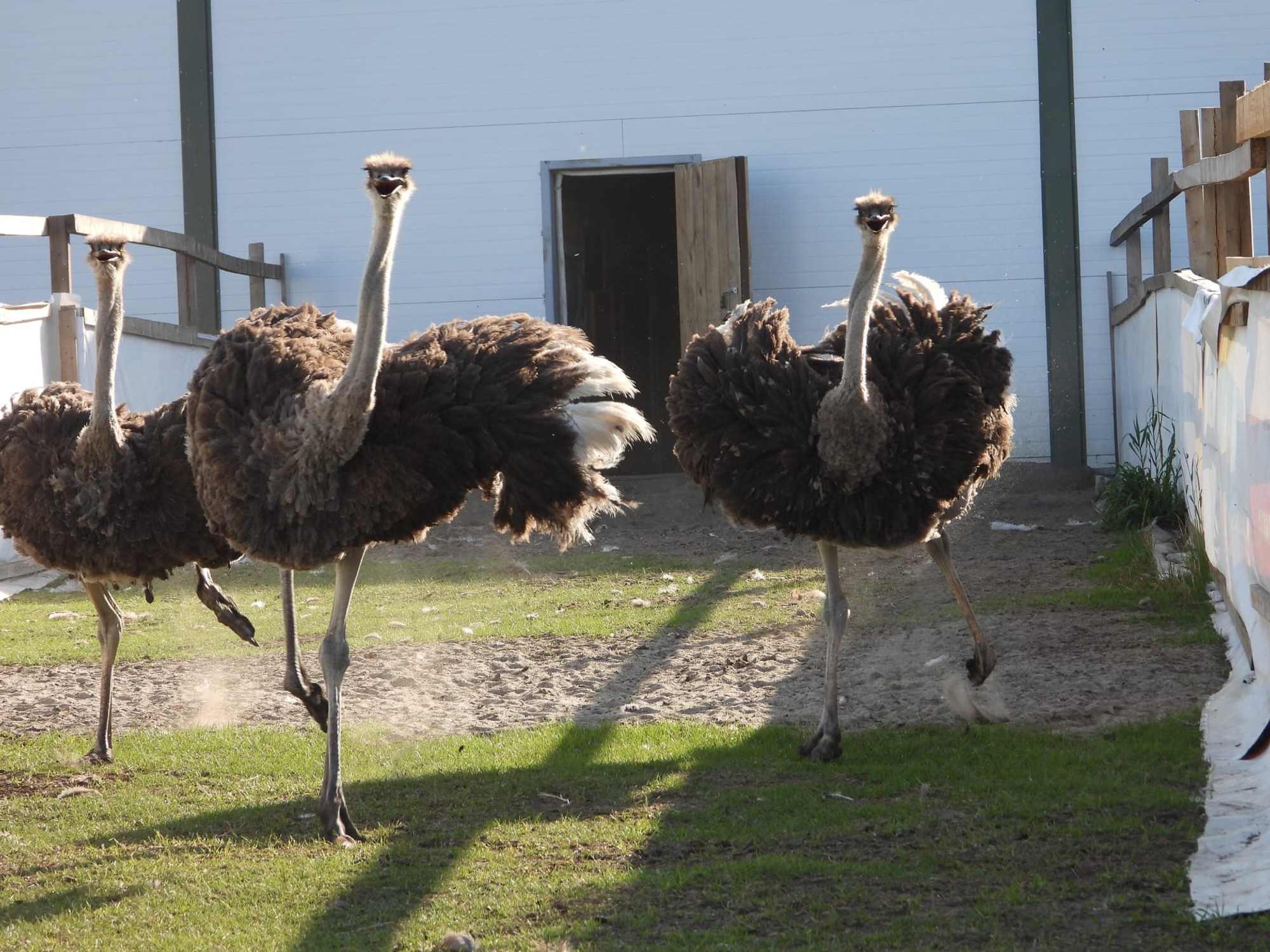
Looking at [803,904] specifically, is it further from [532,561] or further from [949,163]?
[949,163]

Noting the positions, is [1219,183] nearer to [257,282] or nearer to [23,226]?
[23,226]

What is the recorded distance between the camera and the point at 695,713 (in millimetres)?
5934

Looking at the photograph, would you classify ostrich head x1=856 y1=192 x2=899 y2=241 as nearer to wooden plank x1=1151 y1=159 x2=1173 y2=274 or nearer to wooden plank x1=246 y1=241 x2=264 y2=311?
wooden plank x1=1151 y1=159 x2=1173 y2=274

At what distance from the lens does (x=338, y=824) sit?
4438 millimetres

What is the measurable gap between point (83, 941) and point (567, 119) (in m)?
10.1

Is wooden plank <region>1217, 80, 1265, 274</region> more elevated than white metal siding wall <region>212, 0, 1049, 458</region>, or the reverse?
white metal siding wall <region>212, 0, 1049, 458</region>

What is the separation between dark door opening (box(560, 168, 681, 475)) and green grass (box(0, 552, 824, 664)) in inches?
244

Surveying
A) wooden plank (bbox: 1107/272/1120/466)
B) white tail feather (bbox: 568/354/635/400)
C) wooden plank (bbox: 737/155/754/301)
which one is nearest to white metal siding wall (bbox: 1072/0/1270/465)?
wooden plank (bbox: 1107/272/1120/466)

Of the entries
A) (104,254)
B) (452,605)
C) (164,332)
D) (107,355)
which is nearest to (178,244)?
(164,332)

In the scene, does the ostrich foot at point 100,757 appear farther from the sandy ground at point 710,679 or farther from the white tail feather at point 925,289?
the white tail feather at point 925,289

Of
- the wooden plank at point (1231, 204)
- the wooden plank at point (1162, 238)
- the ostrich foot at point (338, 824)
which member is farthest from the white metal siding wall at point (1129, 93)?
the ostrich foot at point (338, 824)

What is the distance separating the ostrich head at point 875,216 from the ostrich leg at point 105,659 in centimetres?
322

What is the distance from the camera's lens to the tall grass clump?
8695 millimetres

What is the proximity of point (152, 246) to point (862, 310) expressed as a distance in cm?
867
